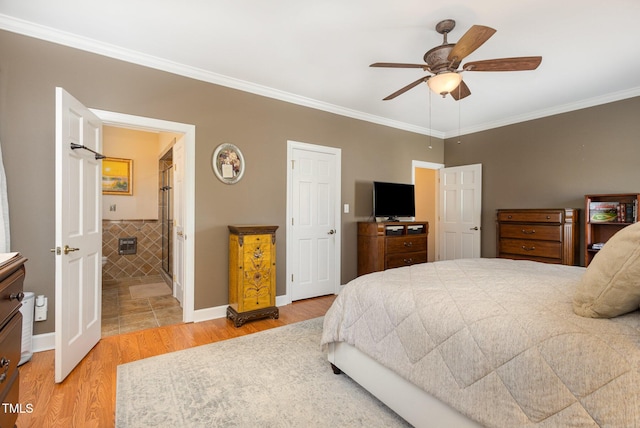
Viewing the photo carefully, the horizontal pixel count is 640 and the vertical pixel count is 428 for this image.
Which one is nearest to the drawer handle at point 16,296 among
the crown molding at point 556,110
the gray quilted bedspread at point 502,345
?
the gray quilted bedspread at point 502,345

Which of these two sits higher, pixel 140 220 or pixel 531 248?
pixel 140 220

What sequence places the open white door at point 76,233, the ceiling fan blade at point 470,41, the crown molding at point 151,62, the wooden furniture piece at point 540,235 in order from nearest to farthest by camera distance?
the ceiling fan blade at point 470,41 → the open white door at point 76,233 → the crown molding at point 151,62 → the wooden furniture piece at point 540,235

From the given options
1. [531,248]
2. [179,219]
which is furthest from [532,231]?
[179,219]

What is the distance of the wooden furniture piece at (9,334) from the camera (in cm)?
102

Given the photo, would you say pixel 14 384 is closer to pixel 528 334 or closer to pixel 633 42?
pixel 528 334

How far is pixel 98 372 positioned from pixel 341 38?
10.5ft

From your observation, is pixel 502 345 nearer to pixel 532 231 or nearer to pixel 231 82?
pixel 231 82

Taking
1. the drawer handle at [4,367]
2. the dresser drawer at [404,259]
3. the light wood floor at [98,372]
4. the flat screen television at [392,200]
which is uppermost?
the flat screen television at [392,200]

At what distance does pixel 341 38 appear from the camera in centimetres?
253

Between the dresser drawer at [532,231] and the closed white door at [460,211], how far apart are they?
0.73 m

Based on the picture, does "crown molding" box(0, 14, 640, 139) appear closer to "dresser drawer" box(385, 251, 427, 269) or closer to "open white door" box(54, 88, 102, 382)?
"open white door" box(54, 88, 102, 382)

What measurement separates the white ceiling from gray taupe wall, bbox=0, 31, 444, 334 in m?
0.18

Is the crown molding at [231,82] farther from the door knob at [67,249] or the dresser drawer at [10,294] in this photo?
the dresser drawer at [10,294]

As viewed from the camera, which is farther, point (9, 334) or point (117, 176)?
point (117, 176)
